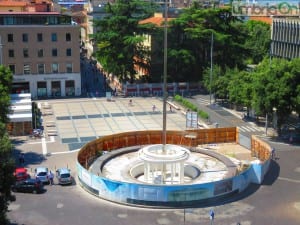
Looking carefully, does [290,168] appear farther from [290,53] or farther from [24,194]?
[290,53]

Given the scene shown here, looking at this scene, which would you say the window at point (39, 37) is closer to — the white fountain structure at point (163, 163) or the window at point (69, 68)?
the window at point (69, 68)

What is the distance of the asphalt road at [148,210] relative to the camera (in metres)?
35.2

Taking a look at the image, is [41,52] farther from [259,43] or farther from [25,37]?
[259,43]

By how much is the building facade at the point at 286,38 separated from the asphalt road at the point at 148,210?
42.1m

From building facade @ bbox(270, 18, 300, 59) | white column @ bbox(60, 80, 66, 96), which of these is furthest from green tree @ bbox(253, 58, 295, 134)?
white column @ bbox(60, 80, 66, 96)

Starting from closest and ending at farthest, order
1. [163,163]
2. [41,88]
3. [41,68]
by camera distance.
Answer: [163,163], [41,68], [41,88]

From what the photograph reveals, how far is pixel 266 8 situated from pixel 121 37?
24.6 metres

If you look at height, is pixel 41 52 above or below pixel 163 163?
above

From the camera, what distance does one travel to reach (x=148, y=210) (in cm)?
3734

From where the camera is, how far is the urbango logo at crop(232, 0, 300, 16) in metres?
82.1

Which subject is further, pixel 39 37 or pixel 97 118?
pixel 39 37

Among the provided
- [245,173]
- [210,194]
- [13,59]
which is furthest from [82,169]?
[13,59]

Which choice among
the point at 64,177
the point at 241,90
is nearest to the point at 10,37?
the point at 241,90

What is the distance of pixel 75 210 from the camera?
1454 inches
